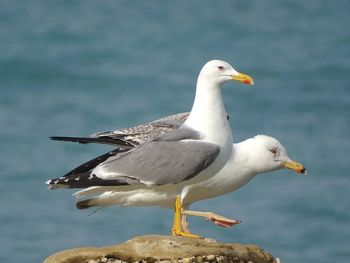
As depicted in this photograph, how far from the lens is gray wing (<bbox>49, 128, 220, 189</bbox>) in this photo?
9406 mm

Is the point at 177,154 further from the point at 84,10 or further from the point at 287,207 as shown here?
the point at 84,10

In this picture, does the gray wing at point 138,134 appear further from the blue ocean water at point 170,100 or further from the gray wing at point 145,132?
the blue ocean water at point 170,100

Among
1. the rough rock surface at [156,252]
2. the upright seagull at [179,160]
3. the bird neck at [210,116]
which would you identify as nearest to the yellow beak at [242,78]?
the upright seagull at [179,160]

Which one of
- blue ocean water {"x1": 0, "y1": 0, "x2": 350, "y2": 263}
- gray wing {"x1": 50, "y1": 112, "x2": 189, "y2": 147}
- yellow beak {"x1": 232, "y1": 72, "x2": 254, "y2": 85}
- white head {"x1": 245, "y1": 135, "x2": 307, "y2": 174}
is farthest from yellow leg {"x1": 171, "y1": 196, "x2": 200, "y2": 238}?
blue ocean water {"x1": 0, "y1": 0, "x2": 350, "y2": 263}

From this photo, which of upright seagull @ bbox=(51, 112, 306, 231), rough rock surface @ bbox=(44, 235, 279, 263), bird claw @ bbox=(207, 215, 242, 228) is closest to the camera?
rough rock surface @ bbox=(44, 235, 279, 263)

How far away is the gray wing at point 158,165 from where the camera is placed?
9.41m

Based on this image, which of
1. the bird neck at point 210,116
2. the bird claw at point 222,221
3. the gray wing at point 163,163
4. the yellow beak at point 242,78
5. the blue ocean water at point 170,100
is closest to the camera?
the bird claw at point 222,221

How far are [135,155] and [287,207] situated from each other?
11155 mm

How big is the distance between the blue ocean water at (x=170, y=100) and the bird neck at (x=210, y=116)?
29.5 feet

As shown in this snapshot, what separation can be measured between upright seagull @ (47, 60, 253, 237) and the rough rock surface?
3.19ft

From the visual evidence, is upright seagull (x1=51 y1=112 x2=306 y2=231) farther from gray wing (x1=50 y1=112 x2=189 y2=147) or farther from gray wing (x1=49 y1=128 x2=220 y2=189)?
gray wing (x1=50 y1=112 x2=189 y2=147)

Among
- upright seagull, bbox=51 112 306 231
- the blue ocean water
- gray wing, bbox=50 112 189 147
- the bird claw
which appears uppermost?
the blue ocean water

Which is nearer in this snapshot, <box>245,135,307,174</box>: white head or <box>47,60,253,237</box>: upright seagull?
<box>47,60,253,237</box>: upright seagull

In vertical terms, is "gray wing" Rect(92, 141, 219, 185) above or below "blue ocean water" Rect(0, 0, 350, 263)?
below
